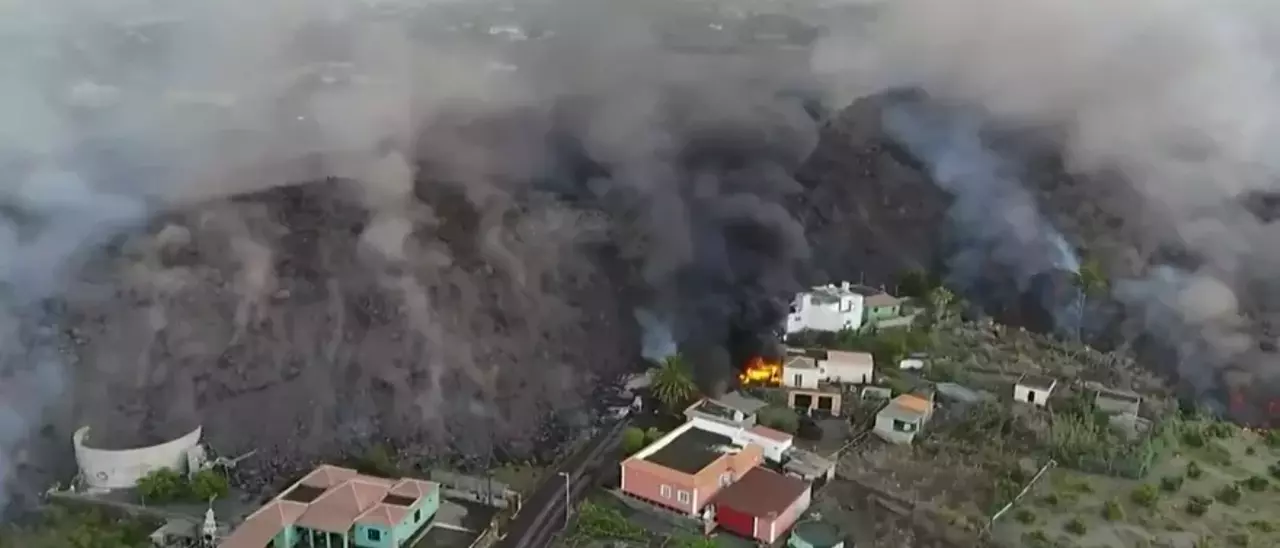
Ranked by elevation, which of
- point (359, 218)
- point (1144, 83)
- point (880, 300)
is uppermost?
point (1144, 83)

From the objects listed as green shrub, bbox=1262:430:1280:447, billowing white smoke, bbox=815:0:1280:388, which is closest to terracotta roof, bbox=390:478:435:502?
billowing white smoke, bbox=815:0:1280:388

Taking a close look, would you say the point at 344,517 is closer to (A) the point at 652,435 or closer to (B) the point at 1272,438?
(A) the point at 652,435

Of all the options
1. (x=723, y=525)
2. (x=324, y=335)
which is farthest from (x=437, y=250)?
(x=723, y=525)

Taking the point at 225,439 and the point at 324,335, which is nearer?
the point at 225,439

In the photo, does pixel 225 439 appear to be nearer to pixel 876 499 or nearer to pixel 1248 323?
pixel 876 499

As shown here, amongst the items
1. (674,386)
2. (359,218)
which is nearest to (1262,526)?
(674,386)

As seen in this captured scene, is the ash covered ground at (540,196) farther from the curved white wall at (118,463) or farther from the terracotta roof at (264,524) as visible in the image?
the terracotta roof at (264,524)

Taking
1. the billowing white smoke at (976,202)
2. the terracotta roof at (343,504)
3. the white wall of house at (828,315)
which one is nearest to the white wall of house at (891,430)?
the white wall of house at (828,315)
